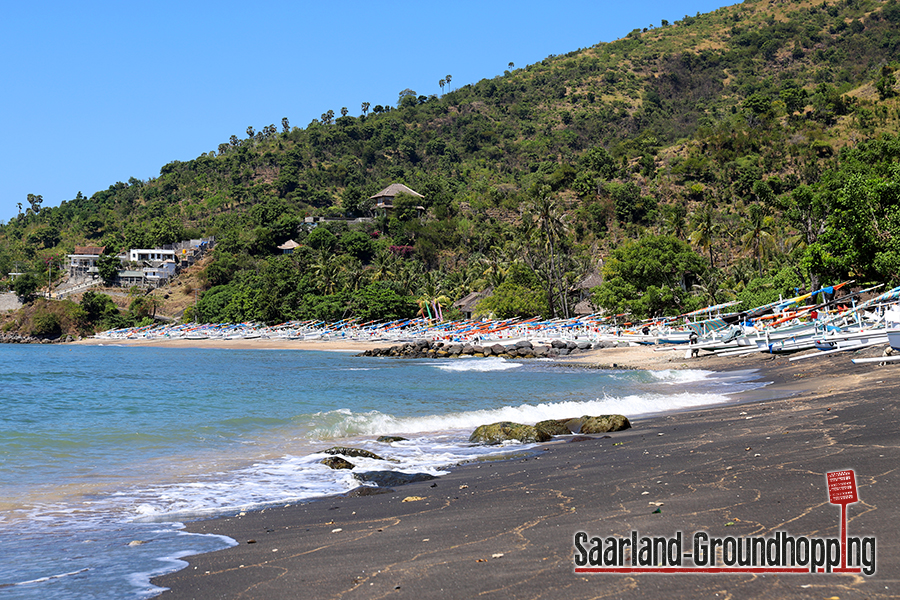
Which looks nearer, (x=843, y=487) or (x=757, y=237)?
(x=843, y=487)

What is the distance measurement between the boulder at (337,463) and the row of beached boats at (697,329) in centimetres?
1785

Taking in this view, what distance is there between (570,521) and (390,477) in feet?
15.3

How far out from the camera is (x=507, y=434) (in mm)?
14914


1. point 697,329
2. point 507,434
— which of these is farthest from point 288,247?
point 507,434

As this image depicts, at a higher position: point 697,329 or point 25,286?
point 25,286

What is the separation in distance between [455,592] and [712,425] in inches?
404

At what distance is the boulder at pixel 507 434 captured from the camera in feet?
48.3

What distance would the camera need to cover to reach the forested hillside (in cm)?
5397

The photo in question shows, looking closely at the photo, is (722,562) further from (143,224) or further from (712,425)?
(143,224)

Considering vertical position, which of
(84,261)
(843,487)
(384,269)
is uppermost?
(84,261)

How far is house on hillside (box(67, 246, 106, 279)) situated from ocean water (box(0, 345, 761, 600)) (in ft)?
349

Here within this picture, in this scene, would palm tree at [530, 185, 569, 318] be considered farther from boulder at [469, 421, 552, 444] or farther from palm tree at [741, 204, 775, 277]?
boulder at [469, 421, 552, 444]

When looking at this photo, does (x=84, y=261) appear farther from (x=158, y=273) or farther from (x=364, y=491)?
(x=364, y=491)

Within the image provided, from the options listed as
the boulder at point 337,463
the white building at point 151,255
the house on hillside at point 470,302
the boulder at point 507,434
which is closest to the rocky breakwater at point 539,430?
the boulder at point 507,434
